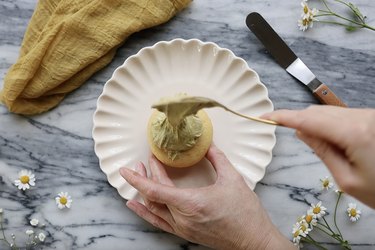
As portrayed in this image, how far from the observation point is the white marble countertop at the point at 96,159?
123cm

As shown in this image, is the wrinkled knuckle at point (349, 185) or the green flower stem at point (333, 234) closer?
the wrinkled knuckle at point (349, 185)

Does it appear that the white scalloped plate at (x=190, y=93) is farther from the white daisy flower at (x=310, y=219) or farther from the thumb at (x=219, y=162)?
the white daisy flower at (x=310, y=219)

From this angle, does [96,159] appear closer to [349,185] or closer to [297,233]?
[297,233]

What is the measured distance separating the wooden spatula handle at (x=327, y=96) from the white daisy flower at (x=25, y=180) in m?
0.75

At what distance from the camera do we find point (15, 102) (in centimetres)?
123

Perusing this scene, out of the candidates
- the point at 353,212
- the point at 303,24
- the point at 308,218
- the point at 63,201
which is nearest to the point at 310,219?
the point at 308,218

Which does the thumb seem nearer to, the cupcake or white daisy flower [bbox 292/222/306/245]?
the cupcake

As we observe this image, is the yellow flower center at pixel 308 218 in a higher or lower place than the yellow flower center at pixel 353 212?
lower

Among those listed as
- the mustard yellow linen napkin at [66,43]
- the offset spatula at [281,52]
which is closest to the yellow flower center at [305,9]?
the offset spatula at [281,52]

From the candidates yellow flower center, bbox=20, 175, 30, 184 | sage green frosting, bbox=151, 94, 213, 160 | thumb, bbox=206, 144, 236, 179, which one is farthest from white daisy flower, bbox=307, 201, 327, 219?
yellow flower center, bbox=20, 175, 30, 184

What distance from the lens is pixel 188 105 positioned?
86 cm

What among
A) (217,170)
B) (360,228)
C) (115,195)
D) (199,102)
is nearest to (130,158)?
(115,195)

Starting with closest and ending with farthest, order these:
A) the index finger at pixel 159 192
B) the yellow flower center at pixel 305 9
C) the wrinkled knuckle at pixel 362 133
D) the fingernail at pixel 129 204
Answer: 1. the wrinkled knuckle at pixel 362 133
2. the index finger at pixel 159 192
3. the fingernail at pixel 129 204
4. the yellow flower center at pixel 305 9

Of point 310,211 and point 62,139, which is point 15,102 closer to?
point 62,139
